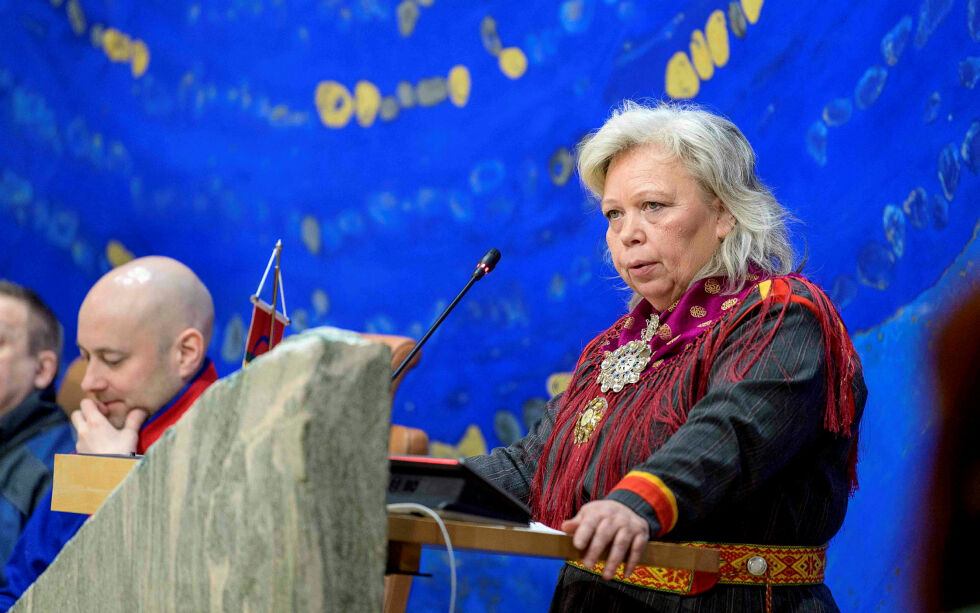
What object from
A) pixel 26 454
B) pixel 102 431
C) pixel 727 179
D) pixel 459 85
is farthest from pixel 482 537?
pixel 459 85

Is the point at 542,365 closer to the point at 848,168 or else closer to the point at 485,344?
the point at 485,344

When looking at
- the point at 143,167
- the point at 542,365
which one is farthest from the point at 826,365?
the point at 143,167

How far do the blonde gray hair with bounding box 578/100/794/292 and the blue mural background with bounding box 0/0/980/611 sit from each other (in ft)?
2.68

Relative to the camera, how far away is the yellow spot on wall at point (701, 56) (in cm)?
304

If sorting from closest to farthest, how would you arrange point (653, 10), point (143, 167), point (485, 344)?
1. point (653, 10)
2. point (485, 344)
3. point (143, 167)

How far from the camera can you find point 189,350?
101 inches

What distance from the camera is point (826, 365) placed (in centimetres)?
153

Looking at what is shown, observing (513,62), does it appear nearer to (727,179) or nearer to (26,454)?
(727,179)

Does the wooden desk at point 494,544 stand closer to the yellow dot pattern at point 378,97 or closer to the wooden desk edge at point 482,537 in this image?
the wooden desk edge at point 482,537

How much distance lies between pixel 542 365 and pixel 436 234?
0.62 m

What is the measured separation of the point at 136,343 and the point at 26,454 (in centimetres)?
58

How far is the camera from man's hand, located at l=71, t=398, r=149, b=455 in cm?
233

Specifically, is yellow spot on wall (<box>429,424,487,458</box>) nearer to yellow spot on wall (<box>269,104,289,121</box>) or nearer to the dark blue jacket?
the dark blue jacket

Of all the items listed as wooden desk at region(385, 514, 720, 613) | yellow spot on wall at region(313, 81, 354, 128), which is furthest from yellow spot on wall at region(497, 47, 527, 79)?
wooden desk at region(385, 514, 720, 613)
